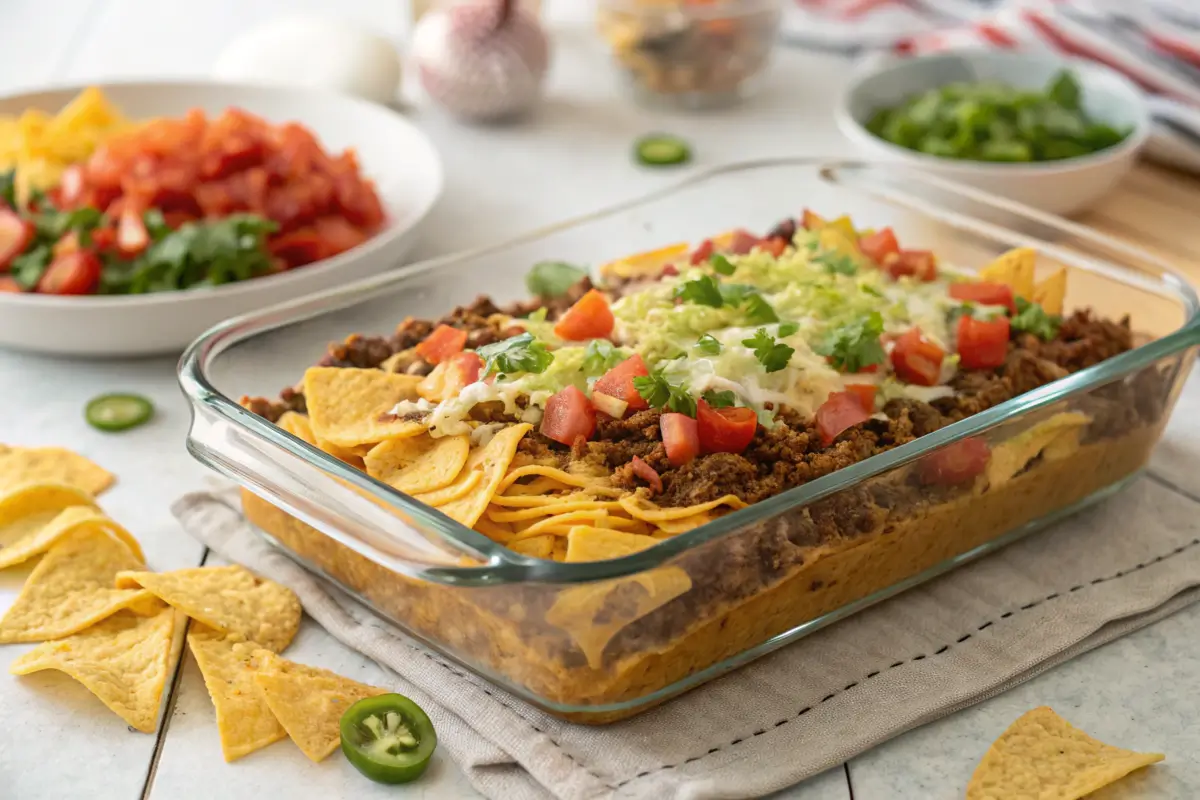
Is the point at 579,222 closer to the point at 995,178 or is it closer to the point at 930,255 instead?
the point at 930,255

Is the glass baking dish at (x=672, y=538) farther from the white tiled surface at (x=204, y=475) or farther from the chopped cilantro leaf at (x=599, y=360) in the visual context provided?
the chopped cilantro leaf at (x=599, y=360)

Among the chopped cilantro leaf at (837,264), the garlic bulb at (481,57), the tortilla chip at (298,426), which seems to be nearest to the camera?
the tortilla chip at (298,426)

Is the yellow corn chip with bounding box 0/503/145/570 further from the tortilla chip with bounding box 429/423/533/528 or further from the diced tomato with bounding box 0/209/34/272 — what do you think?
the diced tomato with bounding box 0/209/34/272

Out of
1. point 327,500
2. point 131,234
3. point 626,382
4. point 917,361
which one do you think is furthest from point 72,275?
point 917,361

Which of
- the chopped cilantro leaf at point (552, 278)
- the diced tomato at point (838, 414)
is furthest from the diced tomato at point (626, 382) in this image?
the chopped cilantro leaf at point (552, 278)

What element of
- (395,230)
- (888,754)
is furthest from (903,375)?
(395,230)

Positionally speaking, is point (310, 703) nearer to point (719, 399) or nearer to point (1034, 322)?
point (719, 399)
